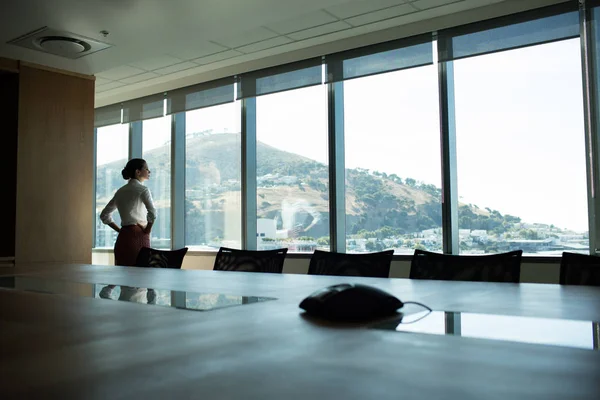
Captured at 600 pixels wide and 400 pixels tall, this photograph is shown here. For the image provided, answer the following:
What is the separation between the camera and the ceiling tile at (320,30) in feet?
16.4

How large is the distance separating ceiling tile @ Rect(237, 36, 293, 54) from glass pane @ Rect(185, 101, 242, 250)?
1.15 m

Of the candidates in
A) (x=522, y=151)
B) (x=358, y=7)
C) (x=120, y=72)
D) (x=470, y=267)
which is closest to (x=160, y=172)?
(x=120, y=72)

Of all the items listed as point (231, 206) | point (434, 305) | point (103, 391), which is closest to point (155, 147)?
point (231, 206)

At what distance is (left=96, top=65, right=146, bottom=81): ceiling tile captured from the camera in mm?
6215

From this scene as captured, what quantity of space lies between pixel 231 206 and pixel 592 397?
20.9ft

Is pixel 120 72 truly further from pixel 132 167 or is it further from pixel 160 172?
pixel 132 167

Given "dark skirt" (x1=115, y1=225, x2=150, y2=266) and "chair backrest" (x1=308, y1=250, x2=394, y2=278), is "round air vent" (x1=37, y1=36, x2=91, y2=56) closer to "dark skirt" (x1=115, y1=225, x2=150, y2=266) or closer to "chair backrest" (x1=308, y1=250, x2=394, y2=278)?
"dark skirt" (x1=115, y1=225, x2=150, y2=266)

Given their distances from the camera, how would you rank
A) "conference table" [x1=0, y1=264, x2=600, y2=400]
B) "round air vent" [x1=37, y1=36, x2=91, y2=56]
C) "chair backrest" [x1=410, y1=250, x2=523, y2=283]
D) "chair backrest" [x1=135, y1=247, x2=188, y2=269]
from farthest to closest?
"round air vent" [x1=37, y1=36, x2=91, y2=56] → "chair backrest" [x1=135, y1=247, x2=188, y2=269] → "chair backrest" [x1=410, y1=250, x2=523, y2=283] → "conference table" [x1=0, y1=264, x2=600, y2=400]

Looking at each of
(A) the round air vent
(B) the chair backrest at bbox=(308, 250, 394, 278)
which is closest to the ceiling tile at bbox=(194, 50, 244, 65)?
(A) the round air vent

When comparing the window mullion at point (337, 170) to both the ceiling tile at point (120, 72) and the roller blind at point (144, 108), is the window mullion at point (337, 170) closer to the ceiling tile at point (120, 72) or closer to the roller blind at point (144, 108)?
the ceiling tile at point (120, 72)

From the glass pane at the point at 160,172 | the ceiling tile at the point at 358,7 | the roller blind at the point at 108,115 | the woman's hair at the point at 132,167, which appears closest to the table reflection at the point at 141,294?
the woman's hair at the point at 132,167

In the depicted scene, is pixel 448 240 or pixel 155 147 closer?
pixel 448 240

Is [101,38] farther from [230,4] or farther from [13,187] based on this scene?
[13,187]

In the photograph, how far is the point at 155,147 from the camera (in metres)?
7.69
